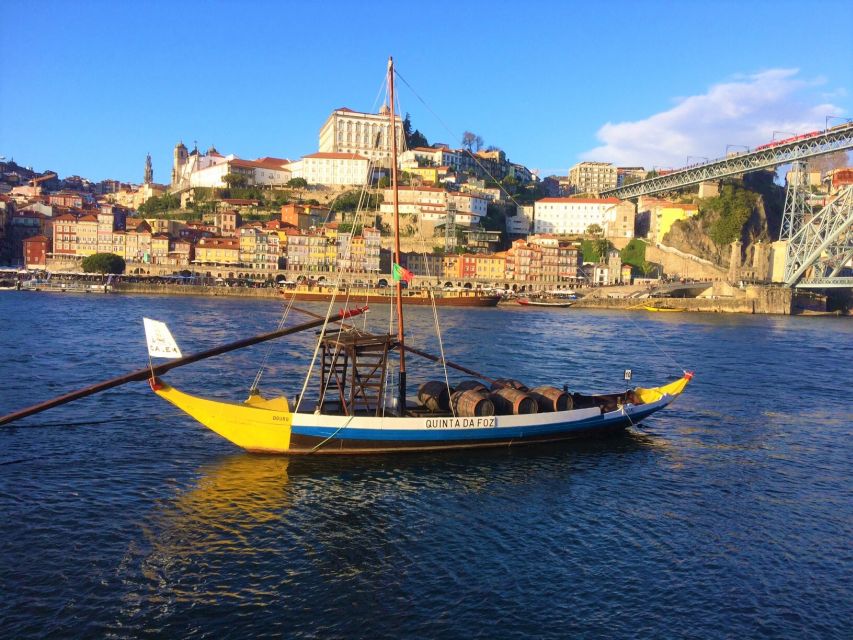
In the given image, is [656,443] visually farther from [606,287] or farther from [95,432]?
[606,287]

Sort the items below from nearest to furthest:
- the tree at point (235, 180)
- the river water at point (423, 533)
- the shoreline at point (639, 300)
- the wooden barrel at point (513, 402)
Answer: the river water at point (423, 533) < the wooden barrel at point (513, 402) < the shoreline at point (639, 300) < the tree at point (235, 180)

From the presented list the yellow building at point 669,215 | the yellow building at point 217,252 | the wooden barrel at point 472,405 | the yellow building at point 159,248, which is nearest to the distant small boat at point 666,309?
the yellow building at point 669,215

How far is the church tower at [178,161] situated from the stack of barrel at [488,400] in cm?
13364

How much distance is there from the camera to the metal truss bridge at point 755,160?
2857 inches

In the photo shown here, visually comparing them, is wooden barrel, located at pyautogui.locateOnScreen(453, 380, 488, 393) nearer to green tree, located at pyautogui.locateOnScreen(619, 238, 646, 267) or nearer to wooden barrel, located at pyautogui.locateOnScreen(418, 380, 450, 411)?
wooden barrel, located at pyautogui.locateOnScreen(418, 380, 450, 411)

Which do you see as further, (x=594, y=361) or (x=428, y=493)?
(x=594, y=361)

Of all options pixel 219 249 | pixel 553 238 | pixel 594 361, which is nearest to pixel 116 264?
pixel 219 249

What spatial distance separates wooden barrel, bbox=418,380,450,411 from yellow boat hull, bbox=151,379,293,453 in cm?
358

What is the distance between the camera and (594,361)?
33.0 metres

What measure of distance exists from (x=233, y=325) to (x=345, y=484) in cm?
3294

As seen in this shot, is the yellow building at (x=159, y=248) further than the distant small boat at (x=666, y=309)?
Yes

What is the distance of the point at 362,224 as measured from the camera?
90.9 m

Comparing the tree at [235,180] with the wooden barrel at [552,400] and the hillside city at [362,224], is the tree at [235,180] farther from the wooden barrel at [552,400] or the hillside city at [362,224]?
the wooden barrel at [552,400]

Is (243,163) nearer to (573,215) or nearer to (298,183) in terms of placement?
(298,183)
